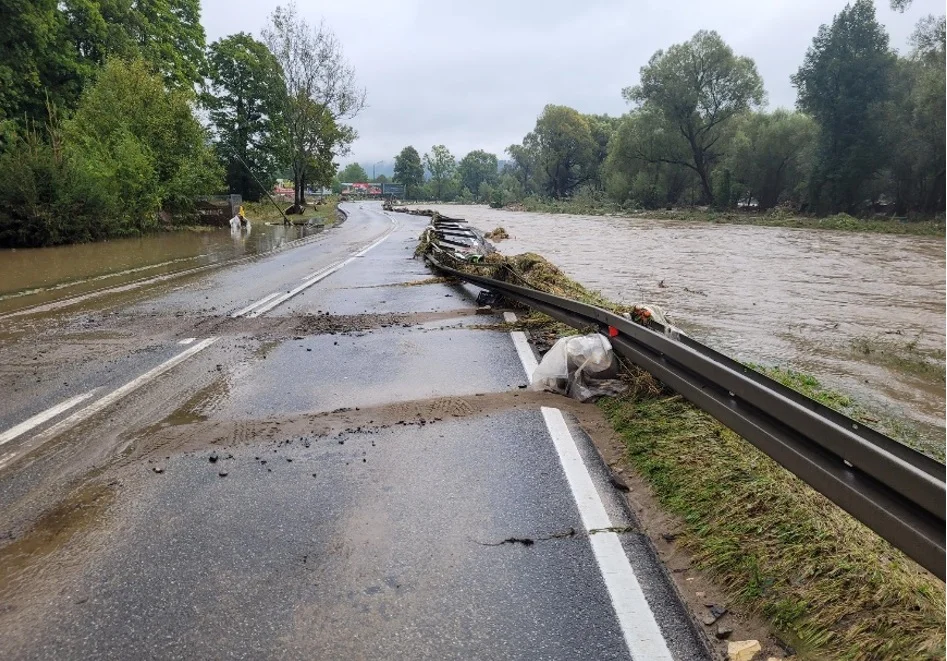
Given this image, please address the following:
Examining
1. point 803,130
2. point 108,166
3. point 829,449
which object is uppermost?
point 803,130

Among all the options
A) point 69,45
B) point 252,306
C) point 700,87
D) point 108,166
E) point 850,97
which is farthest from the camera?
point 700,87

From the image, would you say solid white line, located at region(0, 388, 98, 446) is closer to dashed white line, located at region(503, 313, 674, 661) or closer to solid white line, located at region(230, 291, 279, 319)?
dashed white line, located at region(503, 313, 674, 661)

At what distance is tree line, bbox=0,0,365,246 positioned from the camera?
1969cm

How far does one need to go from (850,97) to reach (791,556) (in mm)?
50171

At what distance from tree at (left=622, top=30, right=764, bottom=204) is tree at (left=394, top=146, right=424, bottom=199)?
101 metres

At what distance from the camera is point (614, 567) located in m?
2.68

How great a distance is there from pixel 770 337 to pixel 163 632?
318 inches

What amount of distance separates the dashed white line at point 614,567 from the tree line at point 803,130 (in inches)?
1532

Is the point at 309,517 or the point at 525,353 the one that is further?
the point at 525,353

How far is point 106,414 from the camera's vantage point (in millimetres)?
4629

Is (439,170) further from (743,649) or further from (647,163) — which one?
(743,649)

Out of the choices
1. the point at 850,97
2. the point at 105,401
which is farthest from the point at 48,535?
the point at 850,97

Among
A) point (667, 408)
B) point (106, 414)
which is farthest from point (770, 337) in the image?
point (106, 414)

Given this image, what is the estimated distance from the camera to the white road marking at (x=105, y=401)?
4.14 metres
